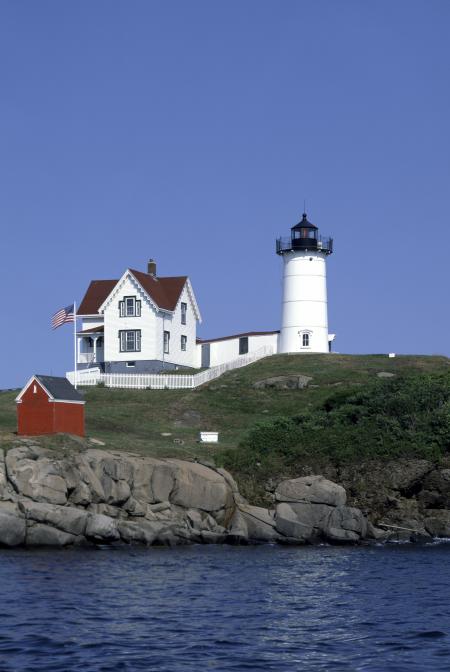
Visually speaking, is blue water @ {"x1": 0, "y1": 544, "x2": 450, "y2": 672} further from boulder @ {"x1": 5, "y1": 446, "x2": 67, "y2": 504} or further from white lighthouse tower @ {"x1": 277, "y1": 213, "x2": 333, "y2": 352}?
white lighthouse tower @ {"x1": 277, "y1": 213, "x2": 333, "y2": 352}

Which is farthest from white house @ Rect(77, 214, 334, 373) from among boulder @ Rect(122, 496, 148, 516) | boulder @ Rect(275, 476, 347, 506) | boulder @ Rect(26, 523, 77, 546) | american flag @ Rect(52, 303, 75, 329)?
boulder @ Rect(26, 523, 77, 546)

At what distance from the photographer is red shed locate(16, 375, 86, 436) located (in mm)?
51094

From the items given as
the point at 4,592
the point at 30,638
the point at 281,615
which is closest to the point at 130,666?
the point at 30,638

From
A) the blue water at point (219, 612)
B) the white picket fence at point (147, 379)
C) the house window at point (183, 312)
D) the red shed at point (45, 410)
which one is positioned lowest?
the blue water at point (219, 612)

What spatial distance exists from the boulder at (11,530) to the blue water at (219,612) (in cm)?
154

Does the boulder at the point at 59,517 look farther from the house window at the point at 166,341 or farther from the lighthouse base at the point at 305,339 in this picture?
the lighthouse base at the point at 305,339

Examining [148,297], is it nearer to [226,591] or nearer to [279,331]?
[279,331]

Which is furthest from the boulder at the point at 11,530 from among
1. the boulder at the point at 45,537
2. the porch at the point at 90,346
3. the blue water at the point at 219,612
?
the porch at the point at 90,346

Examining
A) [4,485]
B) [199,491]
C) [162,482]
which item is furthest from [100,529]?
[199,491]

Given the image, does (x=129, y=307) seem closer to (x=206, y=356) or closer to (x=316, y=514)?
(x=206, y=356)

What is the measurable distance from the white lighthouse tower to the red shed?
100ft

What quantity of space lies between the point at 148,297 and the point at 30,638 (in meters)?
55.1

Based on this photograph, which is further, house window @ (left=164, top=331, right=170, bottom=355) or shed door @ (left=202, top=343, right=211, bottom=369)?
shed door @ (left=202, top=343, right=211, bottom=369)

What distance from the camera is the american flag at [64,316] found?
202 feet
